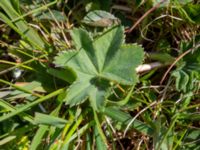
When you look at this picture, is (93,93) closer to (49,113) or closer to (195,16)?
(49,113)

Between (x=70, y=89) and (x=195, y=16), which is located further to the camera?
(x=195, y=16)

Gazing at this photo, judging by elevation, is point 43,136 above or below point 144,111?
above

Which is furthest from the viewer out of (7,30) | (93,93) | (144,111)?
(7,30)

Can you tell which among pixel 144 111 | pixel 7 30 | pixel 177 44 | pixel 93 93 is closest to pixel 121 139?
pixel 144 111

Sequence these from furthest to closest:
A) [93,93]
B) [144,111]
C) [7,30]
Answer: [7,30], [144,111], [93,93]

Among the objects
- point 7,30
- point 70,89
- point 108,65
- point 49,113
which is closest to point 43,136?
point 49,113

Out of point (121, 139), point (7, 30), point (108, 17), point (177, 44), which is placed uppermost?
point (7, 30)

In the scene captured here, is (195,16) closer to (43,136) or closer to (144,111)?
(144,111)
